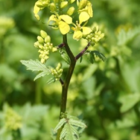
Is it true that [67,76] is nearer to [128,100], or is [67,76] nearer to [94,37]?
[94,37]

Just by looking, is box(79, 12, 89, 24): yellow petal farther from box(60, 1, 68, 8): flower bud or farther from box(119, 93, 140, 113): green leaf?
box(119, 93, 140, 113): green leaf

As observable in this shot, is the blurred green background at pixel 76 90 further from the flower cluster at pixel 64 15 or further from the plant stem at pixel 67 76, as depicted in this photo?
the flower cluster at pixel 64 15

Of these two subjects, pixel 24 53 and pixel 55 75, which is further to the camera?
pixel 24 53

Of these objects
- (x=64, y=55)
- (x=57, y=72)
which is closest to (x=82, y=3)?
(x=64, y=55)

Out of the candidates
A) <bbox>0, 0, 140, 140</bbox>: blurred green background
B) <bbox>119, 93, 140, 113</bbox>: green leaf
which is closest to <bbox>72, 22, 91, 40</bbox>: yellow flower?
<bbox>0, 0, 140, 140</bbox>: blurred green background

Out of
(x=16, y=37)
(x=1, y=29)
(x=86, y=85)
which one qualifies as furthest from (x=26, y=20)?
(x=86, y=85)

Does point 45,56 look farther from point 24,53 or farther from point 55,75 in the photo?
point 24,53
